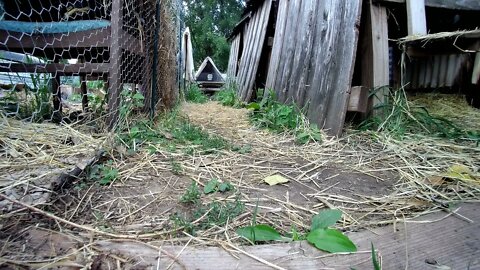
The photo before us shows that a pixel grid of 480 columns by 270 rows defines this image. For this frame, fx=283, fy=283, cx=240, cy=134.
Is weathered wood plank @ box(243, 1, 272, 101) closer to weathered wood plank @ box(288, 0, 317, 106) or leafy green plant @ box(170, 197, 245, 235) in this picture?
weathered wood plank @ box(288, 0, 317, 106)

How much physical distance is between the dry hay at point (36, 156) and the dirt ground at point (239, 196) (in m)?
0.08

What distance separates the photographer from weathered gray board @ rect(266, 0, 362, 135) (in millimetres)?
2035

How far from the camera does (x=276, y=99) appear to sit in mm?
2930

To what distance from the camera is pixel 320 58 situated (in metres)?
2.30

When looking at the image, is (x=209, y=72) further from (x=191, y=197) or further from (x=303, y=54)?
(x=191, y=197)

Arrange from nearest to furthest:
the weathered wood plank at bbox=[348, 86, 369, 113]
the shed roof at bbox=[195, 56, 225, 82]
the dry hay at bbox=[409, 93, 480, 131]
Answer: the weathered wood plank at bbox=[348, 86, 369, 113] < the dry hay at bbox=[409, 93, 480, 131] < the shed roof at bbox=[195, 56, 225, 82]

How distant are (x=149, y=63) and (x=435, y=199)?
234 cm

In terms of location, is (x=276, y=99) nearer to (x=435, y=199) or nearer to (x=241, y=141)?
(x=241, y=141)

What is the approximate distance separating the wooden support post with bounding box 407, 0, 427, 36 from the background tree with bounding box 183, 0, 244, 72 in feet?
51.0

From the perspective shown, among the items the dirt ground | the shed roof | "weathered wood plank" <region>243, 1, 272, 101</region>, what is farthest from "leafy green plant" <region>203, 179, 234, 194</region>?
the shed roof

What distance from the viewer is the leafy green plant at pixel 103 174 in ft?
4.06

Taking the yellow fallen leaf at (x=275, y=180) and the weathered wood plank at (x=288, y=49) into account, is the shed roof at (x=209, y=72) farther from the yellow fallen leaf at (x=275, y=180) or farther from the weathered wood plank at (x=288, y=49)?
the yellow fallen leaf at (x=275, y=180)

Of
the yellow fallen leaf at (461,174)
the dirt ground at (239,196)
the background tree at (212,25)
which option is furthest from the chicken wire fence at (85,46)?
the background tree at (212,25)

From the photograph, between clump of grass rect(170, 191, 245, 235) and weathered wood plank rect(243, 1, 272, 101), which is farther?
weathered wood plank rect(243, 1, 272, 101)
